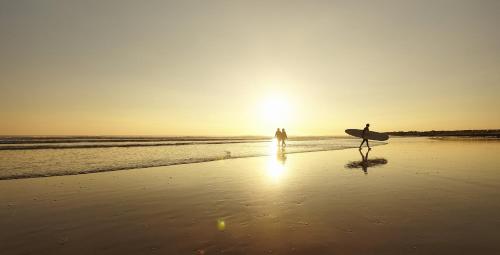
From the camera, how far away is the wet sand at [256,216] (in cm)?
582

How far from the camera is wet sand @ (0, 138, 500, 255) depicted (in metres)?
5.82

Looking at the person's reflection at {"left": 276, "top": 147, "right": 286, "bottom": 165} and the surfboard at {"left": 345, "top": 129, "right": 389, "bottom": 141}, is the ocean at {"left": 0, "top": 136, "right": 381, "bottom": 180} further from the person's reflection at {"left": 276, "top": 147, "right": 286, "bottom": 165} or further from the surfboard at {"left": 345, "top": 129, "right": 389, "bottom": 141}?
the surfboard at {"left": 345, "top": 129, "right": 389, "bottom": 141}

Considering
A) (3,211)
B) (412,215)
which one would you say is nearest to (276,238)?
(412,215)

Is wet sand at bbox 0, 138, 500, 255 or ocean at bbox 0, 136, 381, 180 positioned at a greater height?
ocean at bbox 0, 136, 381, 180

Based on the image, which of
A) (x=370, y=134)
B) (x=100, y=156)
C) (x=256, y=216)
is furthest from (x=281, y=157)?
(x=370, y=134)

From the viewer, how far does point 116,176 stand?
51.1ft

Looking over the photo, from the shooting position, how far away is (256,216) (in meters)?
7.93

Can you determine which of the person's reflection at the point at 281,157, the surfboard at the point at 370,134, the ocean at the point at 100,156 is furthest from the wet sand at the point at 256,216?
the surfboard at the point at 370,134

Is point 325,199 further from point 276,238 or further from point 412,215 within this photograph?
point 276,238

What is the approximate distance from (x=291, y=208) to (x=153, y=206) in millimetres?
4081

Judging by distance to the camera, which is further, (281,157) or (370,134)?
(370,134)

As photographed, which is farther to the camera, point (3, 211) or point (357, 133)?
point (357, 133)

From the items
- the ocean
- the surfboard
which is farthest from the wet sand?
the surfboard

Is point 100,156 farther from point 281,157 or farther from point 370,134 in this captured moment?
point 370,134
